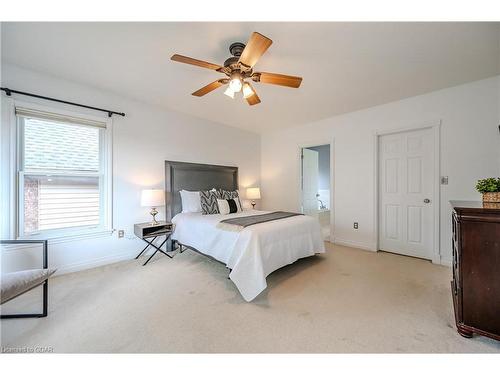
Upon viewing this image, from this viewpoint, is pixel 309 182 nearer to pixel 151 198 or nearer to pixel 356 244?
pixel 356 244

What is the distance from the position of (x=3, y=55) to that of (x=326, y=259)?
4.63 meters

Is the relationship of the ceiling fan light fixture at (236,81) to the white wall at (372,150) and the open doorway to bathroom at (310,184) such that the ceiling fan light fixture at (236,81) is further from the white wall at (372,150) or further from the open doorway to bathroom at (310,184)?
the open doorway to bathroom at (310,184)

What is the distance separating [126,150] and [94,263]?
1.69 meters

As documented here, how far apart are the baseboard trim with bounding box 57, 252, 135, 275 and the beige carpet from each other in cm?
11

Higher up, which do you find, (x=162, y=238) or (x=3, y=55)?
(x=3, y=55)

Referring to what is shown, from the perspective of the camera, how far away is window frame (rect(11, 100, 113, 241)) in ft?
7.76

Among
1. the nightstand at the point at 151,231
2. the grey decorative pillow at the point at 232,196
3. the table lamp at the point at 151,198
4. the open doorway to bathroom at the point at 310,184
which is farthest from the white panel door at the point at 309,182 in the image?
the table lamp at the point at 151,198

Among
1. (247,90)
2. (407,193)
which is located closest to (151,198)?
(247,90)

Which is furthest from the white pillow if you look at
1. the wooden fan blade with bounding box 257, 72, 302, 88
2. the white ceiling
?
the wooden fan blade with bounding box 257, 72, 302, 88

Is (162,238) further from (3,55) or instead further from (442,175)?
(442,175)
